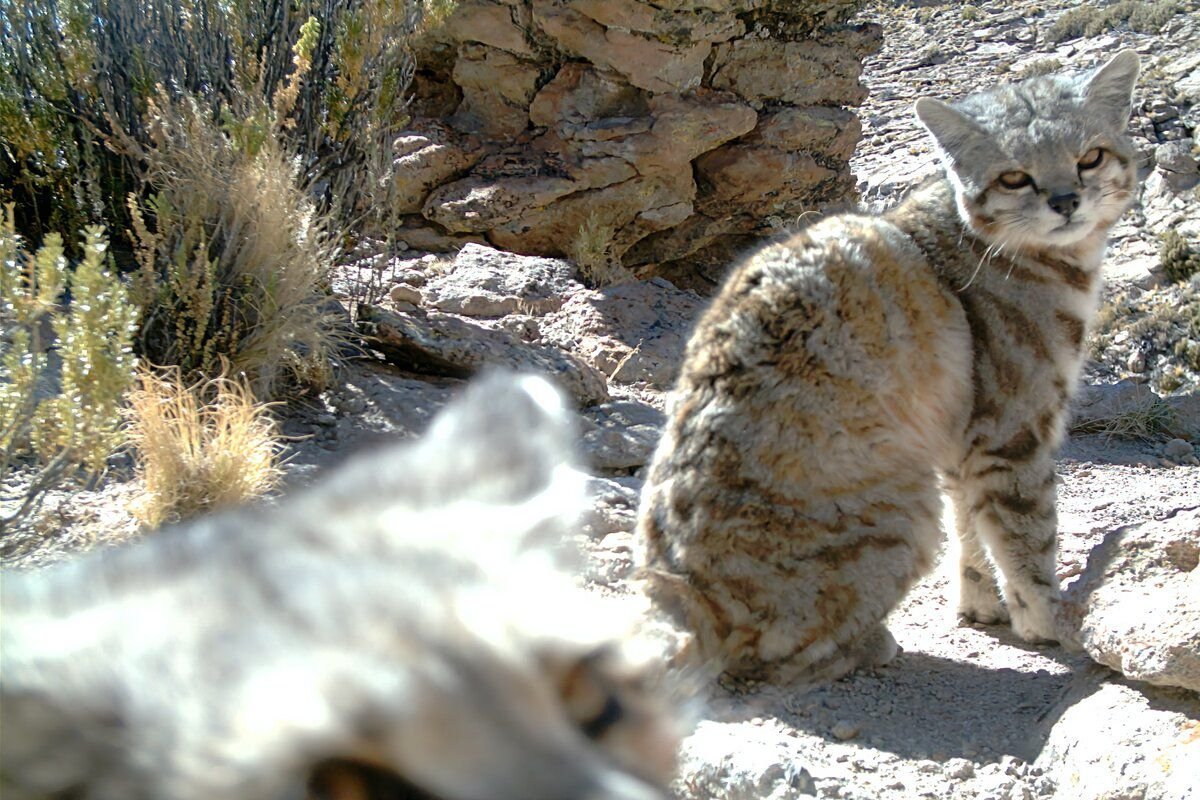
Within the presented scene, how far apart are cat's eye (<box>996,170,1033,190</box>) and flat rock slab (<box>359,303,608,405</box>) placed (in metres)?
3.20

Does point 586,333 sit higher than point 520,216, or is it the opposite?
point 520,216

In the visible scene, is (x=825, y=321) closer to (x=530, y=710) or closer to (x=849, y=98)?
(x=530, y=710)

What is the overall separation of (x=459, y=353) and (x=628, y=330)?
2504mm

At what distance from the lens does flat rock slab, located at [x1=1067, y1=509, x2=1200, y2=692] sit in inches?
131

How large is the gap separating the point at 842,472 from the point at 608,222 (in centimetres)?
647

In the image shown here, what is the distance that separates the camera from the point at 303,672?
84cm

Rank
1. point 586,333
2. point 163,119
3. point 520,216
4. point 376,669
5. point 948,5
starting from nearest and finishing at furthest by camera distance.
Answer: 1. point 376,669
2. point 163,119
3. point 586,333
4. point 520,216
5. point 948,5

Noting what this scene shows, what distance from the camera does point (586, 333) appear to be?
356 inches

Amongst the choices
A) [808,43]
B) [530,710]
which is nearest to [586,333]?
[808,43]

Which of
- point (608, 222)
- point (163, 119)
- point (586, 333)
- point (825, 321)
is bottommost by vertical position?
point (586, 333)

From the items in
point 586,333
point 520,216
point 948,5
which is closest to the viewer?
point 586,333

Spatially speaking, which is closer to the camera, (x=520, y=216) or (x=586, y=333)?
(x=586, y=333)

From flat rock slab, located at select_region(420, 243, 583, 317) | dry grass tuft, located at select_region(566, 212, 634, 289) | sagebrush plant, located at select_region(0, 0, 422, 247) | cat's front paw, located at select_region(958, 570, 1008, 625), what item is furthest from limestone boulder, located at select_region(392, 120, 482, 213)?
cat's front paw, located at select_region(958, 570, 1008, 625)

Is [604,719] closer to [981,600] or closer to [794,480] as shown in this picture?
[794,480]
